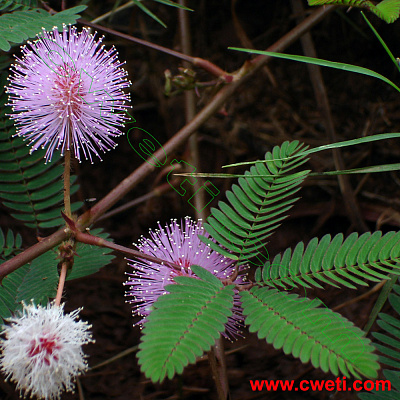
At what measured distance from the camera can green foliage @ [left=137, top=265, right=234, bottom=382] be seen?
0.82 m

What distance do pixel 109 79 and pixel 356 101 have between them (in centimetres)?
124

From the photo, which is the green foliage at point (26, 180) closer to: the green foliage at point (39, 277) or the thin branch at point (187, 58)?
the green foliage at point (39, 277)

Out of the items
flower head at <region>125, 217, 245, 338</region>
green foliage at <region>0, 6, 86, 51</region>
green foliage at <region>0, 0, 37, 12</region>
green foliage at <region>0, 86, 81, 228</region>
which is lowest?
flower head at <region>125, 217, 245, 338</region>

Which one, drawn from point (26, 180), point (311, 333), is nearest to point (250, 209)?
point (311, 333)

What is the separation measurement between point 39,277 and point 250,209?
0.58 m

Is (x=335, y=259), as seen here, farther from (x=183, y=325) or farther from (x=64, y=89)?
(x=64, y=89)

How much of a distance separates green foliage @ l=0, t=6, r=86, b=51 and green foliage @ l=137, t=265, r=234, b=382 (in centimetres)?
79

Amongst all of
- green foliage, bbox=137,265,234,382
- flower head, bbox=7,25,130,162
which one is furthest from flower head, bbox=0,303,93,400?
flower head, bbox=7,25,130,162

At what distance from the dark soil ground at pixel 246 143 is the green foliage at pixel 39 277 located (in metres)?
0.49

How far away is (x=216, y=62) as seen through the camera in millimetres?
2176

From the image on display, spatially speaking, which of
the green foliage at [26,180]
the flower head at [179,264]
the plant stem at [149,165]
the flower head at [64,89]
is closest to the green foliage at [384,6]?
the plant stem at [149,165]

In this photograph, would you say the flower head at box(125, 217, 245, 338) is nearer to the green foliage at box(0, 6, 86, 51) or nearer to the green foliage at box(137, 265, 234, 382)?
the green foliage at box(137, 265, 234, 382)

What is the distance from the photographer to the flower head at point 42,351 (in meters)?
0.91

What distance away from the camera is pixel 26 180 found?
4.89 ft
